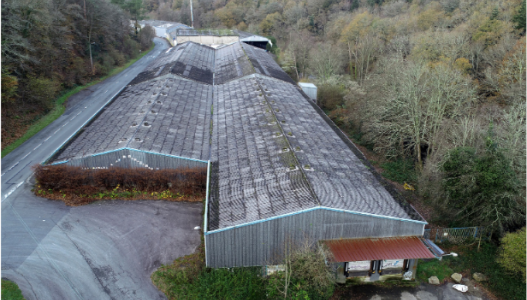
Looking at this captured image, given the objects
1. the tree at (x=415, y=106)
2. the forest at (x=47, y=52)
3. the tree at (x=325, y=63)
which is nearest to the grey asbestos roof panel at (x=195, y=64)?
the forest at (x=47, y=52)

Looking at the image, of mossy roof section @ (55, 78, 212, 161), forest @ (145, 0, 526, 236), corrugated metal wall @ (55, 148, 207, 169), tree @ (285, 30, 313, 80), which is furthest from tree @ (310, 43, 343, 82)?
corrugated metal wall @ (55, 148, 207, 169)

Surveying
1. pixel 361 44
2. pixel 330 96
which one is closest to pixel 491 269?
pixel 330 96

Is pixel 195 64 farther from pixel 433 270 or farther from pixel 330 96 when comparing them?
pixel 433 270

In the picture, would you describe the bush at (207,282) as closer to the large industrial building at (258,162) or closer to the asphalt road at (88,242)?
the large industrial building at (258,162)

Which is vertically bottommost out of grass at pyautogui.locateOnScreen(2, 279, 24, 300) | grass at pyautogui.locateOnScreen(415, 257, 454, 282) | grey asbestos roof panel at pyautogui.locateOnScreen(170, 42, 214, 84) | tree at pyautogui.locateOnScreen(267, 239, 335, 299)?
grass at pyautogui.locateOnScreen(2, 279, 24, 300)

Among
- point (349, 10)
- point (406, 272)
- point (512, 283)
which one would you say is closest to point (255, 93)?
point (406, 272)

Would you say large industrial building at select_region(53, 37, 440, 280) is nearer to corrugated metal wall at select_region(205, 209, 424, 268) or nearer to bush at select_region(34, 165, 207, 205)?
corrugated metal wall at select_region(205, 209, 424, 268)

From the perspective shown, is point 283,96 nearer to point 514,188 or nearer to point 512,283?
point 514,188
